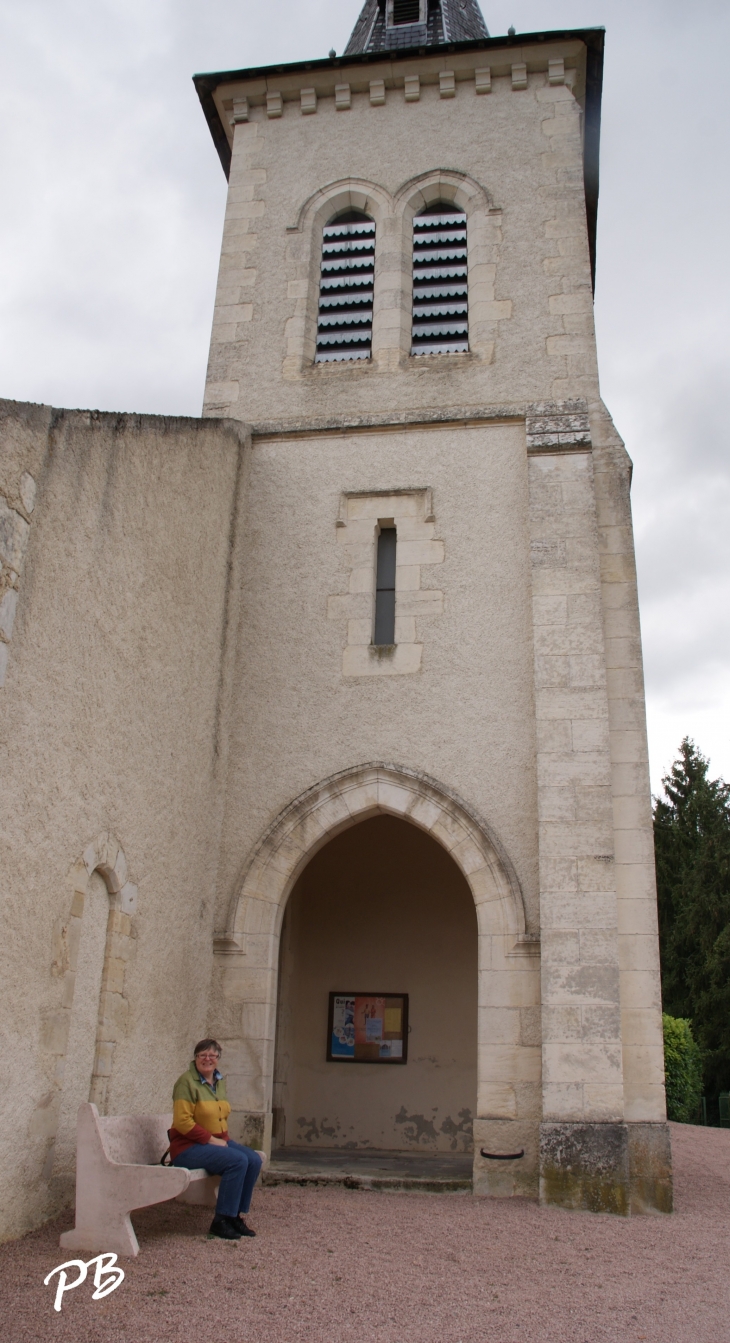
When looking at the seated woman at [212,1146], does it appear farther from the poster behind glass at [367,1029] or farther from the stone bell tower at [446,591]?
the poster behind glass at [367,1029]

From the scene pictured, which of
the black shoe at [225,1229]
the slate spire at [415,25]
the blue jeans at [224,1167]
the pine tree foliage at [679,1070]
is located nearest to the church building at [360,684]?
the blue jeans at [224,1167]

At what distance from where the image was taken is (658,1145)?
6.36 meters

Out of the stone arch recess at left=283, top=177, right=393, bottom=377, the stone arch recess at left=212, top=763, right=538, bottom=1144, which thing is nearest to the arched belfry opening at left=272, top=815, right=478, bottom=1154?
the stone arch recess at left=212, top=763, right=538, bottom=1144

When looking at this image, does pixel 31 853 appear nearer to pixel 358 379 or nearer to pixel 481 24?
pixel 358 379

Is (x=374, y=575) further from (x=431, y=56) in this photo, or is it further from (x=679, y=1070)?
(x=679, y=1070)

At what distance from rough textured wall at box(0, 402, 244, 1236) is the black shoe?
835mm

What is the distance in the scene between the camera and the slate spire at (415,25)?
500 inches

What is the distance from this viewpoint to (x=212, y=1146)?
5047mm

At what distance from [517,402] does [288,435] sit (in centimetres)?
201

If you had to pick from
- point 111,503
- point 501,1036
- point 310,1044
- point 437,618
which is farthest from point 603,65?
point 310,1044

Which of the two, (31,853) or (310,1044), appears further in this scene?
(310,1044)

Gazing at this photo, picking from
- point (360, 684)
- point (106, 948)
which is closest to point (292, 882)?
point (360, 684)


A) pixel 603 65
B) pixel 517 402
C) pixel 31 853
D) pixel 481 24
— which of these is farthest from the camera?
pixel 481 24

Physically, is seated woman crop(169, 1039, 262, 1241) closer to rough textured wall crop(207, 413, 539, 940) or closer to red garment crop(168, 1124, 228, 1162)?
red garment crop(168, 1124, 228, 1162)
